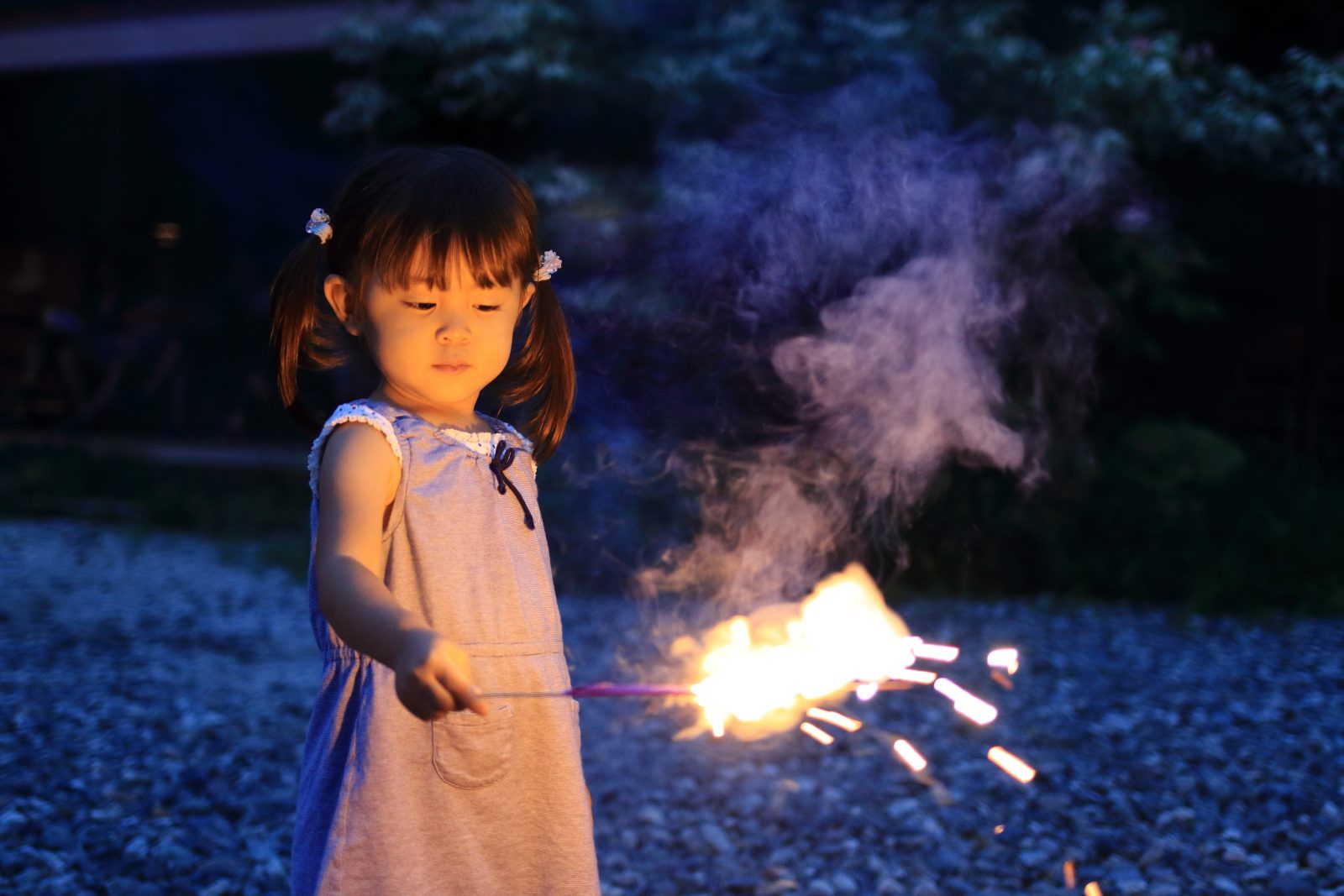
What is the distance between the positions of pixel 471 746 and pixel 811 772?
97.7 inches

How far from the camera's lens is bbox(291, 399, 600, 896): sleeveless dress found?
175 centimetres

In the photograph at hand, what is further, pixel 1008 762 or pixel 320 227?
pixel 1008 762

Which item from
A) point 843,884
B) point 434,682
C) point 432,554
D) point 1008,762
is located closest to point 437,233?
point 432,554

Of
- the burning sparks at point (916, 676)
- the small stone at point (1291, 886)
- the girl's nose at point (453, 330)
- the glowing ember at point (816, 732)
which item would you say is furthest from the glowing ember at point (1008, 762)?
the girl's nose at point (453, 330)

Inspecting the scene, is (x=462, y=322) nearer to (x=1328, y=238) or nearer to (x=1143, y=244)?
(x=1143, y=244)

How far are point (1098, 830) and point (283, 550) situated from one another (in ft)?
21.2

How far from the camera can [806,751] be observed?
4.32 metres

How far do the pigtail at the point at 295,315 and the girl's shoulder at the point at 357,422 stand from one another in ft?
0.75

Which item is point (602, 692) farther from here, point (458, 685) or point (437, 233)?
point (437, 233)

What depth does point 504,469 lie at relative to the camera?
195 centimetres

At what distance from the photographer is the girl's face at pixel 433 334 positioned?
6.15ft

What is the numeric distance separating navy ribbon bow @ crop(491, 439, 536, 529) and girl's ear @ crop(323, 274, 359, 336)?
12.3 inches

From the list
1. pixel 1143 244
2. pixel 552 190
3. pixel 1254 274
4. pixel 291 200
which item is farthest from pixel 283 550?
pixel 1254 274

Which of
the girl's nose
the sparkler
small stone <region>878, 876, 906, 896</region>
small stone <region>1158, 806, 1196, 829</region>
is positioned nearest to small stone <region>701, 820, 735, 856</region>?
small stone <region>878, 876, 906, 896</region>
